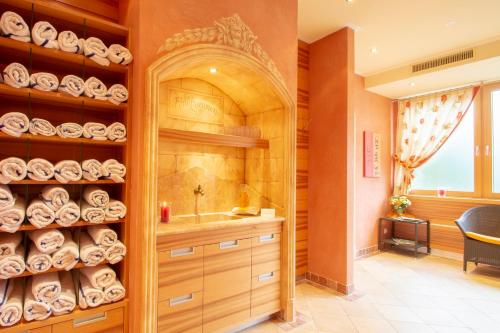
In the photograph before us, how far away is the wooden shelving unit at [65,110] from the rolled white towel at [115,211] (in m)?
0.04

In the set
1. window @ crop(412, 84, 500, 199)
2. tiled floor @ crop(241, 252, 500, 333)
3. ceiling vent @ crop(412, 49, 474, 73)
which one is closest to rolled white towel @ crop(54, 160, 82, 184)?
tiled floor @ crop(241, 252, 500, 333)

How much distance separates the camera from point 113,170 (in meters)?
1.83

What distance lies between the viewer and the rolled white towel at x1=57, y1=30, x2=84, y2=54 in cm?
168

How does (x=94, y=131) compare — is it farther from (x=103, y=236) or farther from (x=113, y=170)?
(x=103, y=236)

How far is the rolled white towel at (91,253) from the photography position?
171 cm

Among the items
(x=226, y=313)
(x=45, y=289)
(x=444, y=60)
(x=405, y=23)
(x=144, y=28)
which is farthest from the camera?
(x=444, y=60)

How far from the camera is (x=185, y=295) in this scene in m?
2.03

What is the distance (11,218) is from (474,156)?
5.94 m

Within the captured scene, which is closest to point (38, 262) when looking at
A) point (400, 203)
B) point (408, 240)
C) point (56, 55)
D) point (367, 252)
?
point (56, 55)

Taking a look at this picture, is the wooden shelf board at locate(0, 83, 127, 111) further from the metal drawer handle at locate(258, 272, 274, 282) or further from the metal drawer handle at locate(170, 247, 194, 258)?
the metal drawer handle at locate(258, 272, 274, 282)

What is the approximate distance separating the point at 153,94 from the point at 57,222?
101cm

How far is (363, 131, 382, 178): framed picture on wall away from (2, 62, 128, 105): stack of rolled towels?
411 cm

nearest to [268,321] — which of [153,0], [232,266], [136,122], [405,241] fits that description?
[232,266]

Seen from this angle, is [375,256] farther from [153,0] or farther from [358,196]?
[153,0]
